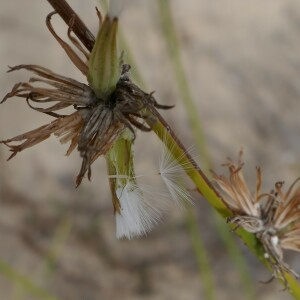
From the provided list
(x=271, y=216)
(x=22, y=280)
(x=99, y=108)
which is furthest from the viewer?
(x=22, y=280)

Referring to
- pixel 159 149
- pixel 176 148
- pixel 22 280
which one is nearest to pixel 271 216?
pixel 176 148

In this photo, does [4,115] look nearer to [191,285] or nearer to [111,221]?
[111,221]

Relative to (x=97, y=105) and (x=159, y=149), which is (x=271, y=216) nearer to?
(x=97, y=105)

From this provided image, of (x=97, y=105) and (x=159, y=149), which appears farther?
(x=159, y=149)

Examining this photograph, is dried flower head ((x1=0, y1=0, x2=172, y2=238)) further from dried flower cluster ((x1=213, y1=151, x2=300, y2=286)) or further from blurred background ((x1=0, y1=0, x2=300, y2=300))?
blurred background ((x1=0, y1=0, x2=300, y2=300))

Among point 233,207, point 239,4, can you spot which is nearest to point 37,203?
point 239,4

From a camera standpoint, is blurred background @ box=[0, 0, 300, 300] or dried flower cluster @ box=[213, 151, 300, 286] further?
blurred background @ box=[0, 0, 300, 300]

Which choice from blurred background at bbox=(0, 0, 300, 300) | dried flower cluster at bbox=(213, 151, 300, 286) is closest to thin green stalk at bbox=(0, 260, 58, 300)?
dried flower cluster at bbox=(213, 151, 300, 286)
